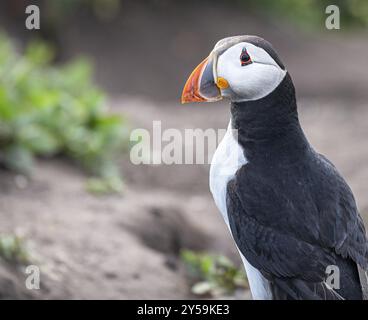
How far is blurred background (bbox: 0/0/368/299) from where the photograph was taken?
18.3 ft

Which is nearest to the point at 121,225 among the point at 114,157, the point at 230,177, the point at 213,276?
the point at 213,276

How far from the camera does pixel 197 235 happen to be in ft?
22.2

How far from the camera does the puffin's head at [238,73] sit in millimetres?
4117

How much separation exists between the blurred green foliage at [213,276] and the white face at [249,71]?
177 centimetres

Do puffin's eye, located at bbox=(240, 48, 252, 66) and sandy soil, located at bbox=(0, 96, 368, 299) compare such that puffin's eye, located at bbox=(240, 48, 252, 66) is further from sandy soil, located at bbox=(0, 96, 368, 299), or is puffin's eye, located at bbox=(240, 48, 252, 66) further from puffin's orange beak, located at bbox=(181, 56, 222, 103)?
sandy soil, located at bbox=(0, 96, 368, 299)

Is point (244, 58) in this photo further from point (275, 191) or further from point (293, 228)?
point (293, 228)

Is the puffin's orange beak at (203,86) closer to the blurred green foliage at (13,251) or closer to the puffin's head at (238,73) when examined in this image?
the puffin's head at (238,73)

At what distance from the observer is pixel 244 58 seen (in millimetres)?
4121

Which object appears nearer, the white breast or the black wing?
the black wing

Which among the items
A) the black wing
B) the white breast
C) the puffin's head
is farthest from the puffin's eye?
the black wing

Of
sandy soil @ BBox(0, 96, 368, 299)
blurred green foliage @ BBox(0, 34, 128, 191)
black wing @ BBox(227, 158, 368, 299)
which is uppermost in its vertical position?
blurred green foliage @ BBox(0, 34, 128, 191)

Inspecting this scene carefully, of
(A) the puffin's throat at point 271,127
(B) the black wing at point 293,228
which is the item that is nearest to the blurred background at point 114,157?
(B) the black wing at point 293,228

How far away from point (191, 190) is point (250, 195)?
12.4 ft
